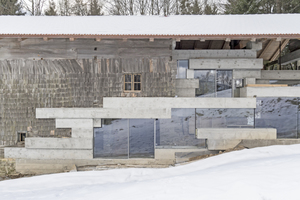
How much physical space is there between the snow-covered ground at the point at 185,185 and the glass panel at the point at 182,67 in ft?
15.0

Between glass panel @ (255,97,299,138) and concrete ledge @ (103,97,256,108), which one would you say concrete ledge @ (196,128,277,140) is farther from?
concrete ledge @ (103,97,256,108)

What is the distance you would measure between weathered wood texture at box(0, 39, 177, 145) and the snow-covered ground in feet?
10.4

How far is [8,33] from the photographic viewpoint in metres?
8.15

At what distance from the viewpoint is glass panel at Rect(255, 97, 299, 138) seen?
9.12 m

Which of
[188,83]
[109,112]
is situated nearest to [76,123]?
[109,112]

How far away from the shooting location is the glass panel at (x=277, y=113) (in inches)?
359

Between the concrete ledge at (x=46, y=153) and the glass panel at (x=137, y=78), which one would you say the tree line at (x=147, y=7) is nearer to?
the glass panel at (x=137, y=78)

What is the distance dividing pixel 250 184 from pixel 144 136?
5.26 meters

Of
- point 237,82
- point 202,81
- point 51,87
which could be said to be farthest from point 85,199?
point 237,82

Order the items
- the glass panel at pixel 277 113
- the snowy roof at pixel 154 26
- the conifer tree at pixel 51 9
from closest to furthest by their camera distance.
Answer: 1. the snowy roof at pixel 154 26
2. the glass panel at pixel 277 113
3. the conifer tree at pixel 51 9

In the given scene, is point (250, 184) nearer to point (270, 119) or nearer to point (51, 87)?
point (270, 119)

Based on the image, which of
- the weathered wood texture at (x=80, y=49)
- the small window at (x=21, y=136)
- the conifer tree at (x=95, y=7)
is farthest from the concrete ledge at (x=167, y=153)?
the conifer tree at (x=95, y=7)

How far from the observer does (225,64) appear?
9555mm

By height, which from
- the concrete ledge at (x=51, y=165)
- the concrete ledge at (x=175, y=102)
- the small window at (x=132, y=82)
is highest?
the small window at (x=132, y=82)
